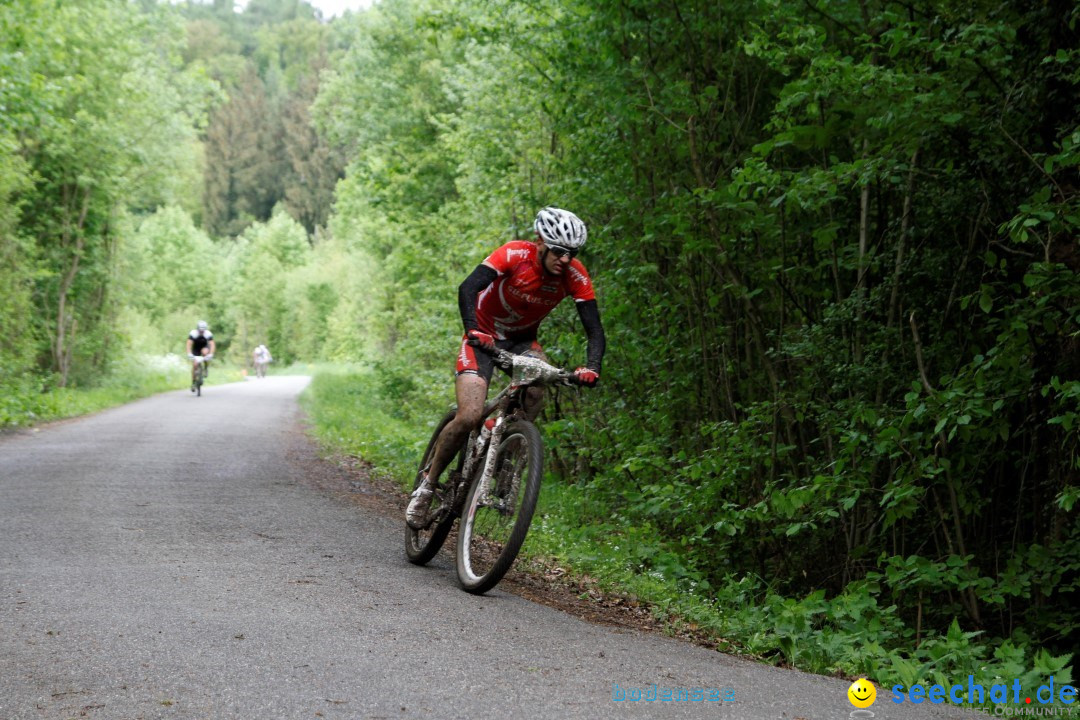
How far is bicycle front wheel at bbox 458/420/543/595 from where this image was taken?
6301 mm

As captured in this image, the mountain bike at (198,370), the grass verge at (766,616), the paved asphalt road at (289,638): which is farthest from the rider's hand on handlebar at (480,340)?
the mountain bike at (198,370)

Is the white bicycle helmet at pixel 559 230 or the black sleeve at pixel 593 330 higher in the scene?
the white bicycle helmet at pixel 559 230

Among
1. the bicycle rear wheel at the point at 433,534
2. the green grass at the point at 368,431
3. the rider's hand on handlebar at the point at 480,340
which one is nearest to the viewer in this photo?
the rider's hand on handlebar at the point at 480,340

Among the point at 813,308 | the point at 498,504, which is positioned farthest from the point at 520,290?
the point at 813,308

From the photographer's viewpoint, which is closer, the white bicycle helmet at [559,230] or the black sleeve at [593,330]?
the white bicycle helmet at [559,230]

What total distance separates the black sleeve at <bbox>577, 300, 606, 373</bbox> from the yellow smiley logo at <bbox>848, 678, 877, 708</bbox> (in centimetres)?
280

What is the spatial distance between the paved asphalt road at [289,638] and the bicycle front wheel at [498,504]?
24 centimetres

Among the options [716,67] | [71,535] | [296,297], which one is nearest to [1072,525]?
[716,67]

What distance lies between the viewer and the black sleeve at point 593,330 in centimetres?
680

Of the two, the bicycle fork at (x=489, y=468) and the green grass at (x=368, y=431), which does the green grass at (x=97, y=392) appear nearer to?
the green grass at (x=368, y=431)

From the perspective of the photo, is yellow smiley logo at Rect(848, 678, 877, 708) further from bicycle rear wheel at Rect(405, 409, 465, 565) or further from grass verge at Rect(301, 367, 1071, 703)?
bicycle rear wheel at Rect(405, 409, 465, 565)

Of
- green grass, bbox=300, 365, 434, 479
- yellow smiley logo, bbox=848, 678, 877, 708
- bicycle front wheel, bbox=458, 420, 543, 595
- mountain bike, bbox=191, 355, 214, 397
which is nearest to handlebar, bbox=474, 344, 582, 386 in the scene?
bicycle front wheel, bbox=458, 420, 543, 595

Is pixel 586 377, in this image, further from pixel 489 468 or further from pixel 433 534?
pixel 433 534

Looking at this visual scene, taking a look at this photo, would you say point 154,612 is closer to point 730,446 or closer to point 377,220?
point 730,446
